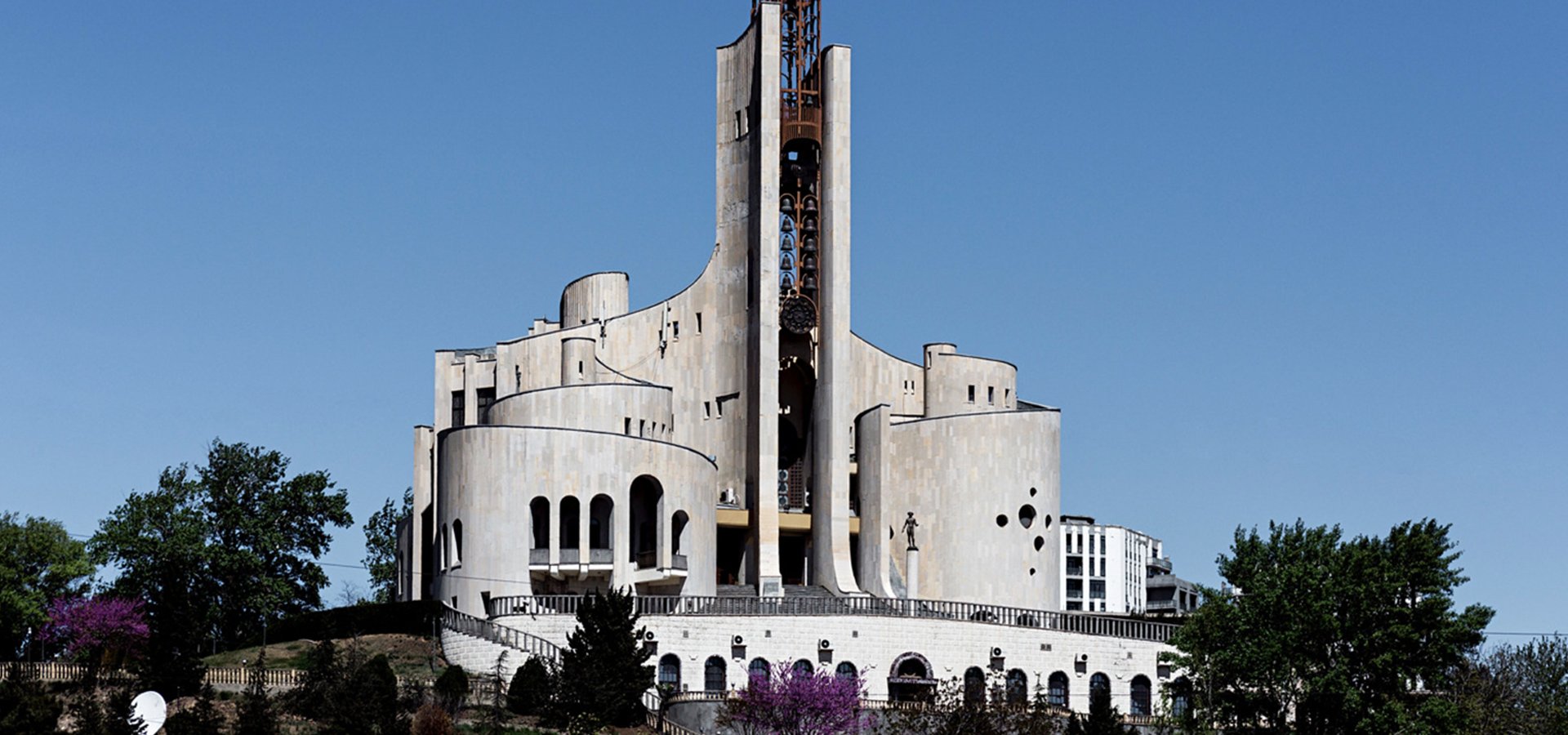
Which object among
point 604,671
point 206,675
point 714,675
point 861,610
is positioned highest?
point 861,610

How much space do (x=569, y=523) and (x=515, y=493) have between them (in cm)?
244

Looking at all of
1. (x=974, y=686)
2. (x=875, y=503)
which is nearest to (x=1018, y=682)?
(x=974, y=686)

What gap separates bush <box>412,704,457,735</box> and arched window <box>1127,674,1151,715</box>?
25562 millimetres

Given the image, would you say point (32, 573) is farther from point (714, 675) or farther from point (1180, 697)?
point (1180, 697)

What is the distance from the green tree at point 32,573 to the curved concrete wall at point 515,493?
49.2 feet

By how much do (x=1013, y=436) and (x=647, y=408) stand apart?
13.5m

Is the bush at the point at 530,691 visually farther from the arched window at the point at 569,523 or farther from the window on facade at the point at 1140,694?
the window on facade at the point at 1140,694

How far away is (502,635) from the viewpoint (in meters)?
81.4

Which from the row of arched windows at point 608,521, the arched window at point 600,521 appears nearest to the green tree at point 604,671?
the row of arched windows at point 608,521

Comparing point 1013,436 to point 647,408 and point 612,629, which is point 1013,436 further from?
point 612,629

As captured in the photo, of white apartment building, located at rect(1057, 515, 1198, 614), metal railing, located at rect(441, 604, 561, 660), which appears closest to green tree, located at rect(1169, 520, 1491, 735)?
metal railing, located at rect(441, 604, 561, 660)

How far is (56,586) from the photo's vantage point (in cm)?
9506

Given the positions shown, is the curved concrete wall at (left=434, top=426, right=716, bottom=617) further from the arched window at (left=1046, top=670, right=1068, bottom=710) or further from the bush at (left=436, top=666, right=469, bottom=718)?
the arched window at (left=1046, top=670, right=1068, bottom=710)

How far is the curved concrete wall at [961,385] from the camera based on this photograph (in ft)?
335
